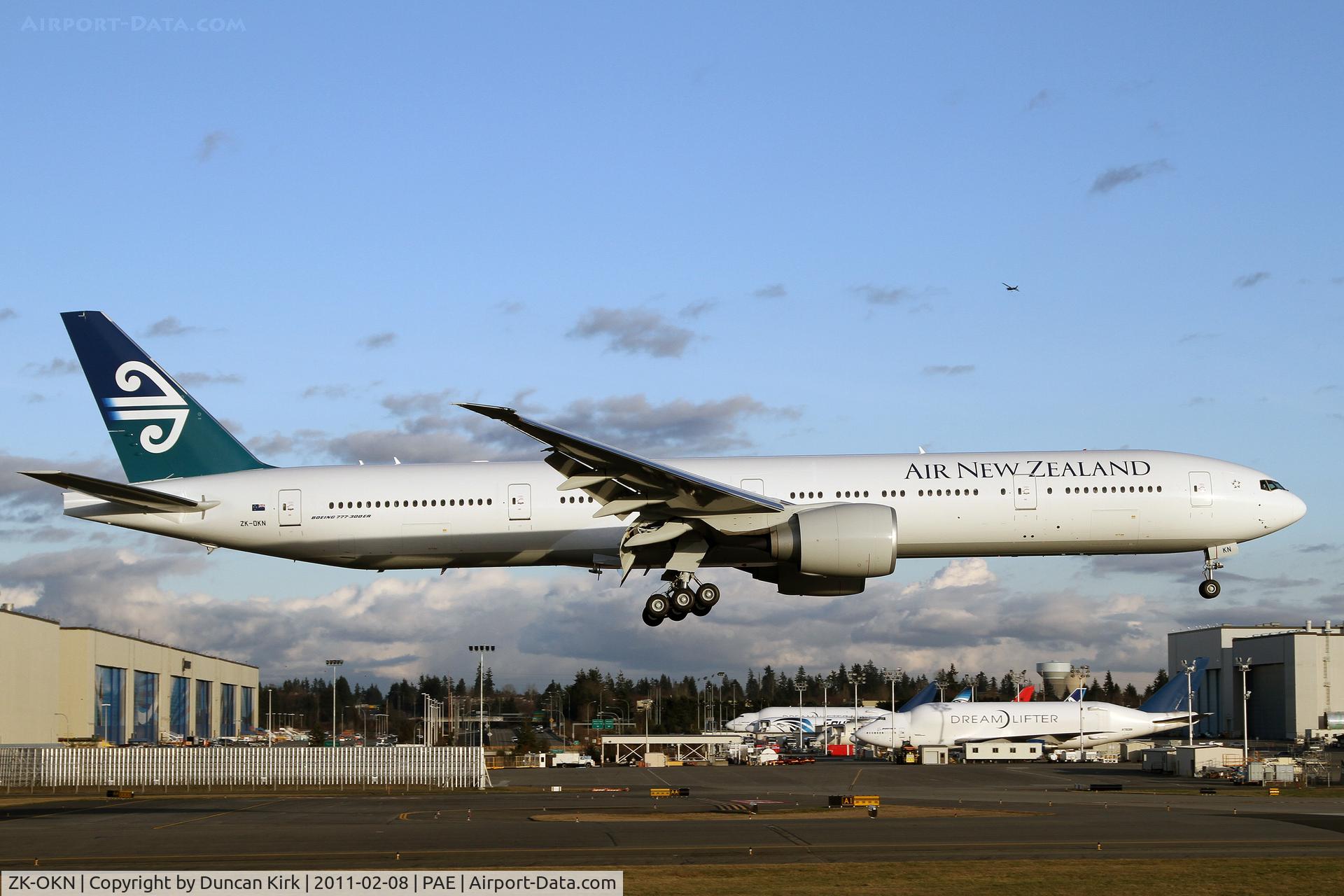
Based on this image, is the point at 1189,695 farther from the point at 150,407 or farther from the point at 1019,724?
the point at 150,407

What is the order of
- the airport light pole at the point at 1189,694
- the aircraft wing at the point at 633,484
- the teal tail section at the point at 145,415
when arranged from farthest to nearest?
the airport light pole at the point at 1189,694 → the teal tail section at the point at 145,415 → the aircraft wing at the point at 633,484

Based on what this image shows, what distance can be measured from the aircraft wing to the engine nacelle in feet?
3.23

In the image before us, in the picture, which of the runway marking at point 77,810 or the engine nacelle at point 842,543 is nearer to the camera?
the engine nacelle at point 842,543

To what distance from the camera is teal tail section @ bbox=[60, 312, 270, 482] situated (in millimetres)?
38719

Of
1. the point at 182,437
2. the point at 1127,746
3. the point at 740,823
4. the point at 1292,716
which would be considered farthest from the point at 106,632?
the point at 1292,716

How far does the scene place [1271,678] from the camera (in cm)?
10319

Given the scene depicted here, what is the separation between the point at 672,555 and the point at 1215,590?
15.1m

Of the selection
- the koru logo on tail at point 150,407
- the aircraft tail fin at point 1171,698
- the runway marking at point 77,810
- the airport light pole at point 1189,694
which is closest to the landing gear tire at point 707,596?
the koru logo on tail at point 150,407

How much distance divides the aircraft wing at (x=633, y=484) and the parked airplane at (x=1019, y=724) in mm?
51933

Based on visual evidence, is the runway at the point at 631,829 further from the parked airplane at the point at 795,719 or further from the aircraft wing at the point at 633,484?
the parked airplane at the point at 795,719

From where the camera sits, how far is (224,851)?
86.2 feet

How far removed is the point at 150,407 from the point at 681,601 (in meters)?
16.8

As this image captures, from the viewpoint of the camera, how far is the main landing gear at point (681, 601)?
35.6 m

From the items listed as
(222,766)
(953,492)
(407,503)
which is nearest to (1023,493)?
(953,492)
